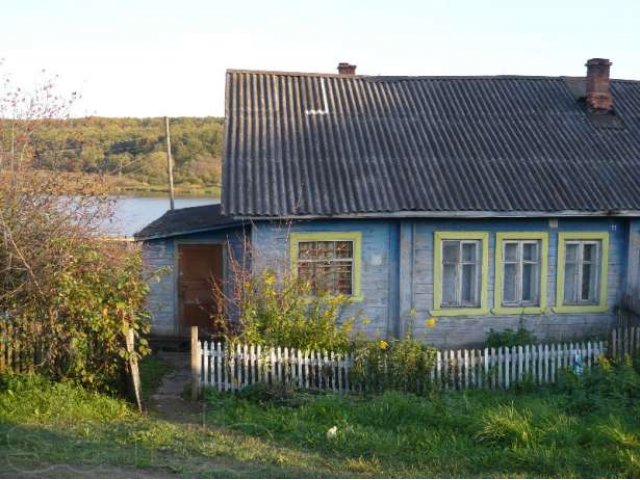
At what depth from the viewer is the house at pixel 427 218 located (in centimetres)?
1295

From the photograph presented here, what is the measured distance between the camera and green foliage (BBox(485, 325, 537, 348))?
497 inches

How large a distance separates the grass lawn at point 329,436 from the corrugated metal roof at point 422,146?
4.04 metres

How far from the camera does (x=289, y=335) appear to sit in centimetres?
1092

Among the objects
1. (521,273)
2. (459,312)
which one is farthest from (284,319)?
(521,273)

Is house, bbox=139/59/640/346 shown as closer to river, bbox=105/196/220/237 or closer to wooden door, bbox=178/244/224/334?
wooden door, bbox=178/244/224/334

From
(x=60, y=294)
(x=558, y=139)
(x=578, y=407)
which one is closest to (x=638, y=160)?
(x=558, y=139)

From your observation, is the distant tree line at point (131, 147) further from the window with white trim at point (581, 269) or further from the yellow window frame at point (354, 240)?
the window with white trim at point (581, 269)

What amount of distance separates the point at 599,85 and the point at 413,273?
729 centimetres

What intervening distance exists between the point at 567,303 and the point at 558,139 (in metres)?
3.81

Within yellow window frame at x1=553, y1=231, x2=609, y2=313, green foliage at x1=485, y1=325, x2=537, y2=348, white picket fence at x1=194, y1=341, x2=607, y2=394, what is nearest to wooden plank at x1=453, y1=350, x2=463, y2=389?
white picket fence at x1=194, y1=341, x2=607, y2=394

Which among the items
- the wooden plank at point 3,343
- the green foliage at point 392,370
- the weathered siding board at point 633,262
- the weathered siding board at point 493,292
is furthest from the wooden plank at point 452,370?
the wooden plank at point 3,343

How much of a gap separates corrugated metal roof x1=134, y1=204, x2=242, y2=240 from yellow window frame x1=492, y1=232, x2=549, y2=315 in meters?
5.00

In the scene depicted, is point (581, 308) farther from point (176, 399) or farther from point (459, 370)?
point (176, 399)

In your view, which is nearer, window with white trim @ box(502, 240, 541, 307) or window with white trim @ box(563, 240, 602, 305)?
window with white trim @ box(502, 240, 541, 307)
